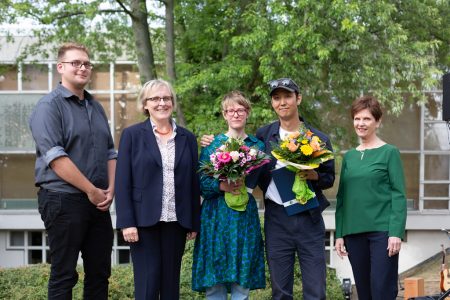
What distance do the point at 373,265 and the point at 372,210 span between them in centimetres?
41

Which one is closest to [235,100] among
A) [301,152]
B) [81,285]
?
[301,152]

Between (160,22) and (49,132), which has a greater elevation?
(160,22)

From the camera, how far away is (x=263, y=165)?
4.87 meters

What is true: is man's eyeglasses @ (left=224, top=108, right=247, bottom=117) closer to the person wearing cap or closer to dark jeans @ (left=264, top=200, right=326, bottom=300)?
the person wearing cap

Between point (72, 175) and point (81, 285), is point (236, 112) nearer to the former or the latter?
point (72, 175)

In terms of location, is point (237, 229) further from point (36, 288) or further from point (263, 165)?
point (36, 288)

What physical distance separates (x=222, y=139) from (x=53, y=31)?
996 cm

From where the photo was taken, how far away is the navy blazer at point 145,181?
451 centimetres

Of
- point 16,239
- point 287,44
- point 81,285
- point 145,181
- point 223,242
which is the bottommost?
point 16,239

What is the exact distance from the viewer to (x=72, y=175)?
4.37 meters

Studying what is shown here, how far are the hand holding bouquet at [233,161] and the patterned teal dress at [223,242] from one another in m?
0.16

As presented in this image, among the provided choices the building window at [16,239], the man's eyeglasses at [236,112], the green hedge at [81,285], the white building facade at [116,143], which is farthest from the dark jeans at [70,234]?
the building window at [16,239]

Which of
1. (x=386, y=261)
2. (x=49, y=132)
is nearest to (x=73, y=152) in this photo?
(x=49, y=132)

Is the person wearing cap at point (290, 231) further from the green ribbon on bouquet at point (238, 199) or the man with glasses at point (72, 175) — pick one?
the man with glasses at point (72, 175)
